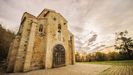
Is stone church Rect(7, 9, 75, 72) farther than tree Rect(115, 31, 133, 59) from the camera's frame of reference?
No

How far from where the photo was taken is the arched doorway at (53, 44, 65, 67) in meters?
14.0

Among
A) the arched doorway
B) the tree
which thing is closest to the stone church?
the arched doorway

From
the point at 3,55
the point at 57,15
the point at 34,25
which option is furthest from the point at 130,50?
the point at 3,55

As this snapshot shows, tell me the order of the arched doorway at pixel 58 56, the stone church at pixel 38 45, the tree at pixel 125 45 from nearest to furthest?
the stone church at pixel 38 45 < the arched doorway at pixel 58 56 < the tree at pixel 125 45

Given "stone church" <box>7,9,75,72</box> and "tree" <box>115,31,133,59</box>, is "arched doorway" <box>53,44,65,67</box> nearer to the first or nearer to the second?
"stone church" <box>7,9,75,72</box>

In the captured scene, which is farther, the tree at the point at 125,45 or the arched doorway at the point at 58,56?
the tree at the point at 125,45

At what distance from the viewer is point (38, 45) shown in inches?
515

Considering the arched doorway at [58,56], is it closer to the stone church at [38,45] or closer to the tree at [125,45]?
the stone church at [38,45]

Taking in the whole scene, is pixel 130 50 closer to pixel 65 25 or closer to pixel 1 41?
pixel 65 25

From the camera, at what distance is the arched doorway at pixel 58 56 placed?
551 inches

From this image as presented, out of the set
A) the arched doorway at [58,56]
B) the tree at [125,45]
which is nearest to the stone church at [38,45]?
the arched doorway at [58,56]

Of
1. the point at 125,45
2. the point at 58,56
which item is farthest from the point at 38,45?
the point at 125,45

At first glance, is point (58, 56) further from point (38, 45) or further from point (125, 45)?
point (125, 45)

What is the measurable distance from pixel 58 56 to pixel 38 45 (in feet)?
13.2
